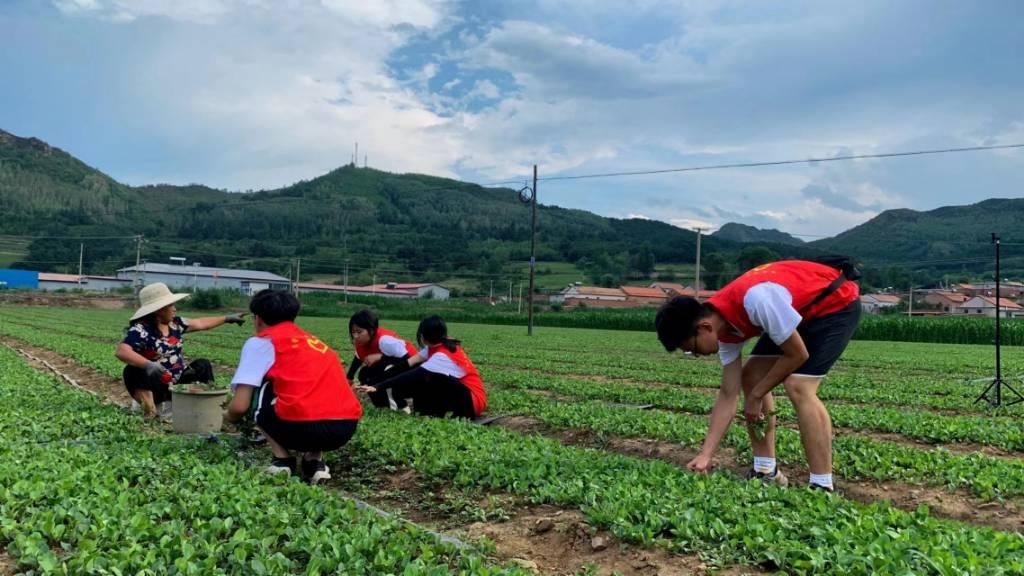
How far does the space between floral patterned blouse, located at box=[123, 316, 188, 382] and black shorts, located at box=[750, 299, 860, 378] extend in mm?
6374

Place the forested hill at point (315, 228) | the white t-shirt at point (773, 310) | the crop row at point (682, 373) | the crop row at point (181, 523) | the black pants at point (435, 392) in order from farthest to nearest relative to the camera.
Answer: the forested hill at point (315, 228) < the crop row at point (682, 373) < the black pants at point (435, 392) < the white t-shirt at point (773, 310) < the crop row at point (181, 523)

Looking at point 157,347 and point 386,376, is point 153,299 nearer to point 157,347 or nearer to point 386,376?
point 157,347

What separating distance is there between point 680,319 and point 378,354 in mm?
4943

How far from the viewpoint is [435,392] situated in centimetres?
802

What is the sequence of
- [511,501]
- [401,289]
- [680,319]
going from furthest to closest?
[401,289], [511,501], [680,319]

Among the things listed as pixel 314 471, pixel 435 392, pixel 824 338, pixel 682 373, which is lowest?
pixel 682 373

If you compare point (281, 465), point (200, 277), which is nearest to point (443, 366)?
point (281, 465)

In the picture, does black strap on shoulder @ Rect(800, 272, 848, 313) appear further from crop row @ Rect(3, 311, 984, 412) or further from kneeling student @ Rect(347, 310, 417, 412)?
crop row @ Rect(3, 311, 984, 412)

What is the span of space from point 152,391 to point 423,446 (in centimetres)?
393

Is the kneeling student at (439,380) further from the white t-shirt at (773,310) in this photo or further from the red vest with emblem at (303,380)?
the white t-shirt at (773,310)

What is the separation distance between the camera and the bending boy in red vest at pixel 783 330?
178 inches

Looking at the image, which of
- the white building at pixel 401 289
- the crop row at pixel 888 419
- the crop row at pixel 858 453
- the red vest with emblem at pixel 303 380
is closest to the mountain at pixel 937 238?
the white building at pixel 401 289

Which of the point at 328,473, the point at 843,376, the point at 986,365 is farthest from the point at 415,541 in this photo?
the point at 986,365

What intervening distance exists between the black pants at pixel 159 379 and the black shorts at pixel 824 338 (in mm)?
6272
